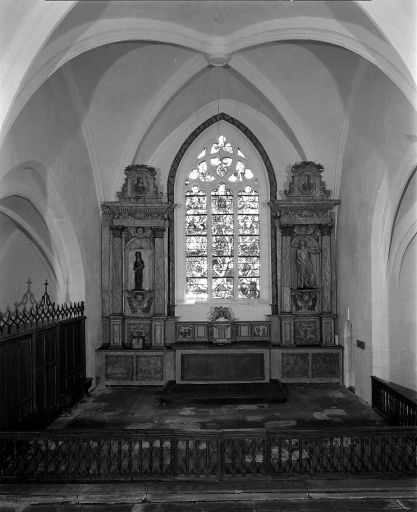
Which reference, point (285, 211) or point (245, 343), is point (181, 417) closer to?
point (245, 343)

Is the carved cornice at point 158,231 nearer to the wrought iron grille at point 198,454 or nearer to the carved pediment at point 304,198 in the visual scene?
the carved pediment at point 304,198

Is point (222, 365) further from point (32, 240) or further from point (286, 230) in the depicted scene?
point (32, 240)

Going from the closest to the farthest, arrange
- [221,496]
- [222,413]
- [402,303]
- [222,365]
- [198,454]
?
[221,496] < [198,454] < [222,413] < [402,303] < [222,365]

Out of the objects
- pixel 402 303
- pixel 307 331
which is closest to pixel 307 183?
pixel 307 331

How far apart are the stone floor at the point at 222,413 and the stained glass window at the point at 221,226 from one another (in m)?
3.08

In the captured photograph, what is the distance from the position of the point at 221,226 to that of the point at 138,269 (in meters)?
2.31

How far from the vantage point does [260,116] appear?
41.0 ft

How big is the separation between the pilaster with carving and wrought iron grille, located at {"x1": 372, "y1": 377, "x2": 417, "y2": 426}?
2.77m

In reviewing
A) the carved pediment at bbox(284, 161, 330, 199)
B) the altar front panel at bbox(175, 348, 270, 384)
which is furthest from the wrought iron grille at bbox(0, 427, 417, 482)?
the carved pediment at bbox(284, 161, 330, 199)

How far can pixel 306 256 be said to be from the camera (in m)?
12.1

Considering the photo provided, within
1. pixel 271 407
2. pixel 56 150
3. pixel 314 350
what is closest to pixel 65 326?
pixel 56 150

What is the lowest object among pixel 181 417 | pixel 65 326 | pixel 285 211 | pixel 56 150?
pixel 181 417

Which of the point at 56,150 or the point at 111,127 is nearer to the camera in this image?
the point at 56,150

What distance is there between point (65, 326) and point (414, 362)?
6.52 m
